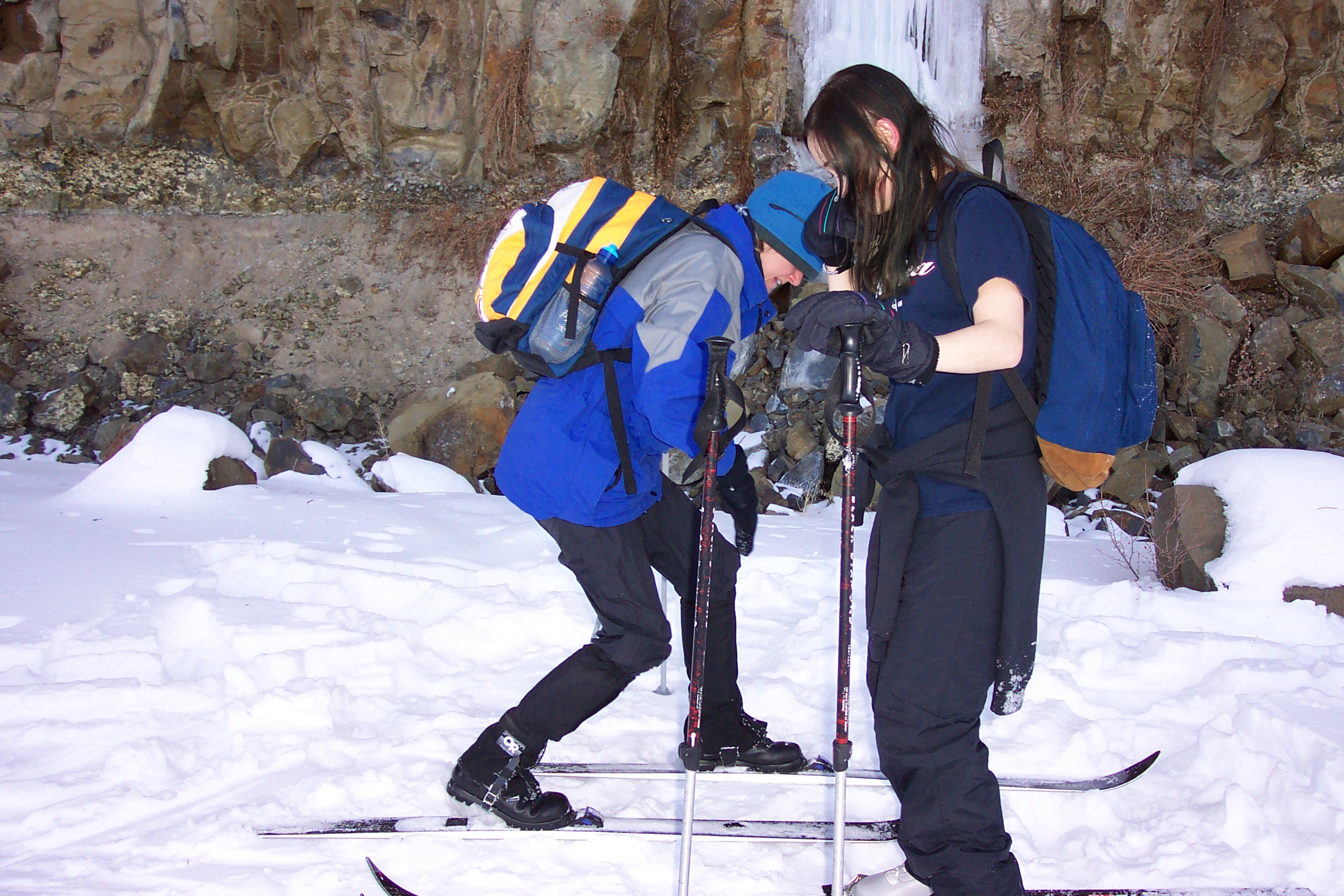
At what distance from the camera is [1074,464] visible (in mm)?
1773

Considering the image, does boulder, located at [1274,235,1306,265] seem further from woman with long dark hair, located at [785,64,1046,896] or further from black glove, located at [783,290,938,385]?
black glove, located at [783,290,938,385]

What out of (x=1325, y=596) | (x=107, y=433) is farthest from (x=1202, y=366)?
(x=107, y=433)

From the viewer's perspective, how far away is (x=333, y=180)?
1057 centimetres

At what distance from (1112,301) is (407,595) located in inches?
124

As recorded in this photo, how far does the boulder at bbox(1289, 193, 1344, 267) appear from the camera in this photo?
8.64m

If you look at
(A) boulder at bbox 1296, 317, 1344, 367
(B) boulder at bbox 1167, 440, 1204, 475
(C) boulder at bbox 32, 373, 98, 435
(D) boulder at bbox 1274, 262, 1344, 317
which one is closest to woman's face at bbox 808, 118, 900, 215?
(B) boulder at bbox 1167, 440, 1204, 475

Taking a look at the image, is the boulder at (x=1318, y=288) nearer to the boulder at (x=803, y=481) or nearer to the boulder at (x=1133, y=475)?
the boulder at (x=1133, y=475)

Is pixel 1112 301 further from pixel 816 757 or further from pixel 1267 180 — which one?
pixel 1267 180

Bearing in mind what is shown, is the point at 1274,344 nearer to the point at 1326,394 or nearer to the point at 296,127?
the point at 1326,394

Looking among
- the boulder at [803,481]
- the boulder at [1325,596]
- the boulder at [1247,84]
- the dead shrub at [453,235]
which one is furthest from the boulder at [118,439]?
the boulder at [1247,84]

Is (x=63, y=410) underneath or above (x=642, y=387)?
underneath

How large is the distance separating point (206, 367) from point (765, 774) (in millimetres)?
8691

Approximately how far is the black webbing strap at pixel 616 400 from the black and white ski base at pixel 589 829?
1.03 metres

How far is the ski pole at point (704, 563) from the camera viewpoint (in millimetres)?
2059
